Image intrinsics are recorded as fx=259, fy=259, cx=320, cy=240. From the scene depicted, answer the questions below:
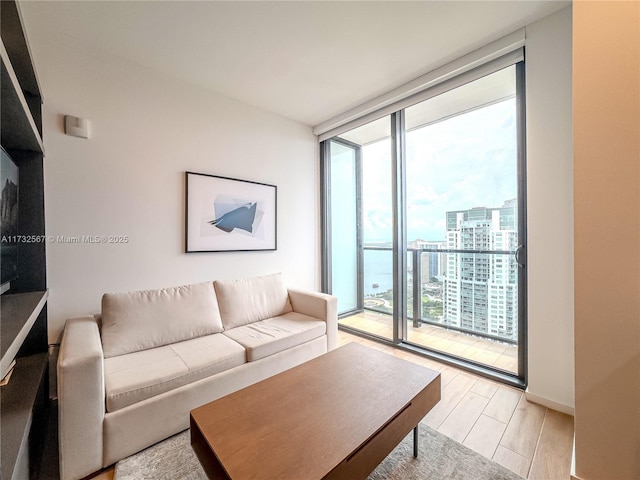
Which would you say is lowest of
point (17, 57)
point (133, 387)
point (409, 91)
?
point (133, 387)

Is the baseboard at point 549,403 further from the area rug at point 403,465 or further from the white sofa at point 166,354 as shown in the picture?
the white sofa at point 166,354

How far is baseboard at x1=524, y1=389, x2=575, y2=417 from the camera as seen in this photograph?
1.75 metres

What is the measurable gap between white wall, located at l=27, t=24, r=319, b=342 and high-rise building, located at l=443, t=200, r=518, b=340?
2.17 metres

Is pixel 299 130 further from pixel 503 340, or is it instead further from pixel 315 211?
pixel 503 340

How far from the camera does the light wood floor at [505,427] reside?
4.49ft

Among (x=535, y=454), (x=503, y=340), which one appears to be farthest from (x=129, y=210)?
(x=503, y=340)

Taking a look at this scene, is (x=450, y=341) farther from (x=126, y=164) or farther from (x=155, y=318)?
(x=126, y=164)

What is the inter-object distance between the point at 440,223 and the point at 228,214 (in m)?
2.28

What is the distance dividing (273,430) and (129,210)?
2099 mm

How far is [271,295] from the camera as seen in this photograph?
2.71m

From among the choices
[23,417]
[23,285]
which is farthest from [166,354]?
[23,285]

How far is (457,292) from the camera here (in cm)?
276

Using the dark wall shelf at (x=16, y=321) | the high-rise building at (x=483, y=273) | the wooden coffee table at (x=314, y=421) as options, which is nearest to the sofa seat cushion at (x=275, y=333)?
the wooden coffee table at (x=314, y=421)

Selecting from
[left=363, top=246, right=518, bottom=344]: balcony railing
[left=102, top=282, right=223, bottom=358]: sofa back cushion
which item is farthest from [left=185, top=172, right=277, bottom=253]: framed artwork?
[left=363, top=246, right=518, bottom=344]: balcony railing
